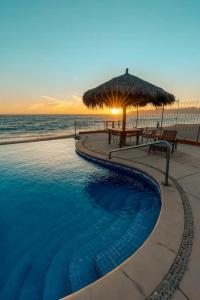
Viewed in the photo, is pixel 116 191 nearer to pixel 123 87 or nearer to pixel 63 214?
pixel 63 214

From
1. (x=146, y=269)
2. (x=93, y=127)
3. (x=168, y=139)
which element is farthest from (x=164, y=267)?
(x=93, y=127)

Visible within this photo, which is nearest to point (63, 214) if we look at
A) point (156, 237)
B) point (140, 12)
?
point (156, 237)

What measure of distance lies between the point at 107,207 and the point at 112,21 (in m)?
8.35

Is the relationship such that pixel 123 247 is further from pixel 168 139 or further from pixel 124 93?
pixel 124 93

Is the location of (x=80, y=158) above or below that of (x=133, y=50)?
below

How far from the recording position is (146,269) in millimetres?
1538

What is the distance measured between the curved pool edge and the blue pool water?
0.44 meters

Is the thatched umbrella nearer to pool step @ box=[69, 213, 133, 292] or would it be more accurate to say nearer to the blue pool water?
the blue pool water

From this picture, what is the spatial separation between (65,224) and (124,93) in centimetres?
558

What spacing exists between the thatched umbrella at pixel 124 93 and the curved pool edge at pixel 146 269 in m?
5.28

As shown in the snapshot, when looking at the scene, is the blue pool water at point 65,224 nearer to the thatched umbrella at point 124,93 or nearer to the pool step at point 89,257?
the pool step at point 89,257

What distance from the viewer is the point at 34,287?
1.79 m

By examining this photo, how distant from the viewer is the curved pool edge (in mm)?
1299

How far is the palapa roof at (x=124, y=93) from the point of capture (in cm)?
658
